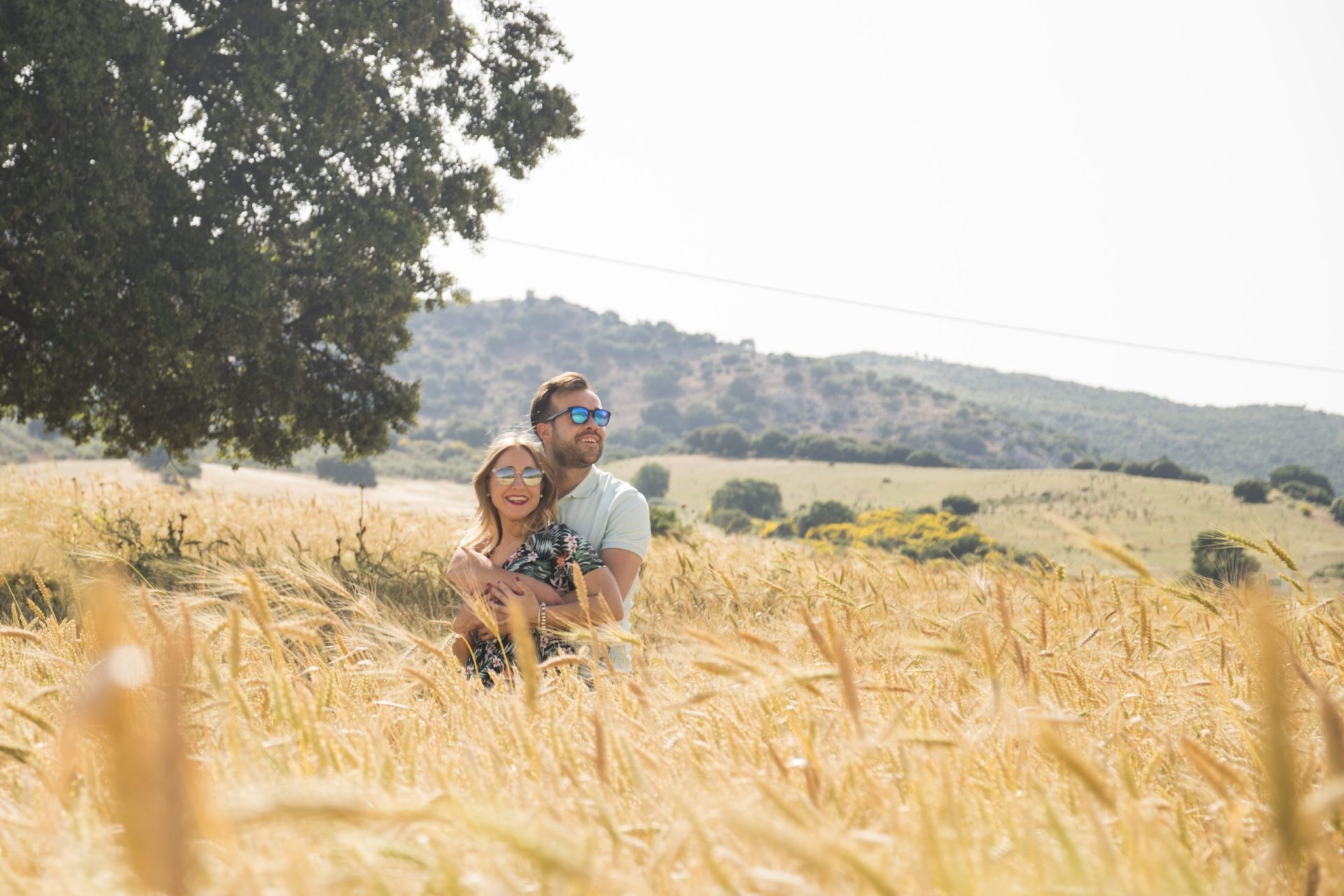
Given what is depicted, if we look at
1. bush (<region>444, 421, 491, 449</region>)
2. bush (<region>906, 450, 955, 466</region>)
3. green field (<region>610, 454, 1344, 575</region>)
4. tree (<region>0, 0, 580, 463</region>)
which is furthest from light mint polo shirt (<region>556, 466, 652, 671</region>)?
bush (<region>444, 421, 491, 449</region>)

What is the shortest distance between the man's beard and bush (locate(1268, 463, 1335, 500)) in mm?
45475

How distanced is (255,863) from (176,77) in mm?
11881

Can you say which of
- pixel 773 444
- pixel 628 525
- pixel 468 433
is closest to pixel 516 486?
pixel 628 525

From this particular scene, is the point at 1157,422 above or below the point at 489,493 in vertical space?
above

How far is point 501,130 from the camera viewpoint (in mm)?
11984

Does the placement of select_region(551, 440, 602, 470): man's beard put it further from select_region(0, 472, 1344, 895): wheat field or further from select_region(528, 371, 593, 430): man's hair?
select_region(0, 472, 1344, 895): wheat field

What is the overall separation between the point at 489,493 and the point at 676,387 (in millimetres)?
131510

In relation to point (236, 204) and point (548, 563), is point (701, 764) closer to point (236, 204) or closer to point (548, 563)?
point (548, 563)

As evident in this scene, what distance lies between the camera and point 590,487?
477cm

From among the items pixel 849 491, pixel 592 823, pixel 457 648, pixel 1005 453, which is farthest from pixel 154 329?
pixel 1005 453

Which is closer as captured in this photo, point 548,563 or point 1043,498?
point 548,563

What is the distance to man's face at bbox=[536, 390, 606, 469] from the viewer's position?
4746 millimetres

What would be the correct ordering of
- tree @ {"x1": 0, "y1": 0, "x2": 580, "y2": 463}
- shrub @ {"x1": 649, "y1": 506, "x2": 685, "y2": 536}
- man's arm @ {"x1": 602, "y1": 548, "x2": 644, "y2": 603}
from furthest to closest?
1. shrub @ {"x1": 649, "y1": 506, "x2": 685, "y2": 536}
2. tree @ {"x1": 0, "y1": 0, "x2": 580, "y2": 463}
3. man's arm @ {"x1": 602, "y1": 548, "x2": 644, "y2": 603}

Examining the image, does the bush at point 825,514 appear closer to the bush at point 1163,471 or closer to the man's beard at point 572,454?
the bush at point 1163,471
